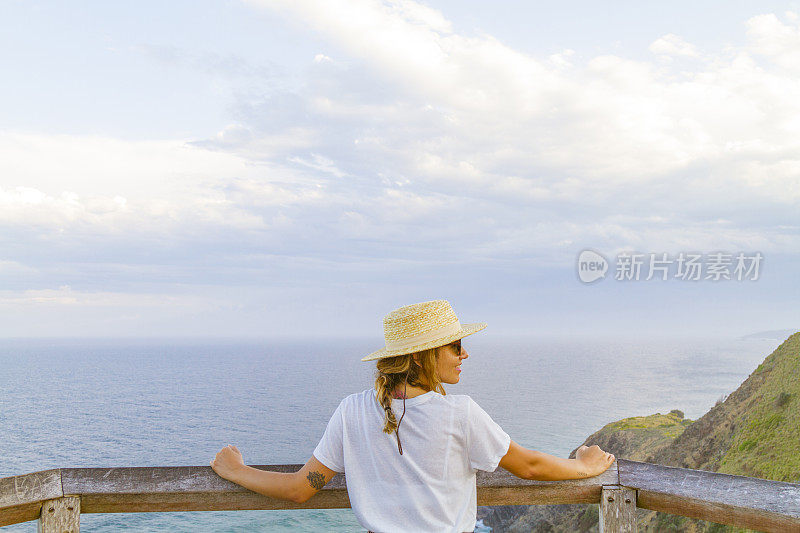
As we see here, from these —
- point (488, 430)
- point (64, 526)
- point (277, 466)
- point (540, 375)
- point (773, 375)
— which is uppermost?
point (488, 430)

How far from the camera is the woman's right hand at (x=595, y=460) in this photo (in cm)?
265

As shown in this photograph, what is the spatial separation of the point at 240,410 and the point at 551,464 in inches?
4514

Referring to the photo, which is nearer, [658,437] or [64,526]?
[64,526]

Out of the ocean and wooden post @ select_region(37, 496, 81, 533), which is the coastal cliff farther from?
wooden post @ select_region(37, 496, 81, 533)

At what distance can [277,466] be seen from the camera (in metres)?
2.70

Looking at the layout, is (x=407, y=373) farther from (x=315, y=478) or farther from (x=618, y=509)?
(x=618, y=509)

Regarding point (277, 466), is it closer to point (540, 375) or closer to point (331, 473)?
point (331, 473)

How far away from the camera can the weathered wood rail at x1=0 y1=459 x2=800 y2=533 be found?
254 cm

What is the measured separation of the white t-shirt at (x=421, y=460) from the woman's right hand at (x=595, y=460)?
51 cm

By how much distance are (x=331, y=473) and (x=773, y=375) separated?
44.6m

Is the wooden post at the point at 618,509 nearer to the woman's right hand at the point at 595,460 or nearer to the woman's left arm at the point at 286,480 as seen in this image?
the woman's right hand at the point at 595,460

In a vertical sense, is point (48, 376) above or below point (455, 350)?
below

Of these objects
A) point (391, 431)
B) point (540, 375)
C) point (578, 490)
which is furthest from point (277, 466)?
point (540, 375)

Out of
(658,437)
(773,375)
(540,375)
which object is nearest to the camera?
(773,375)
